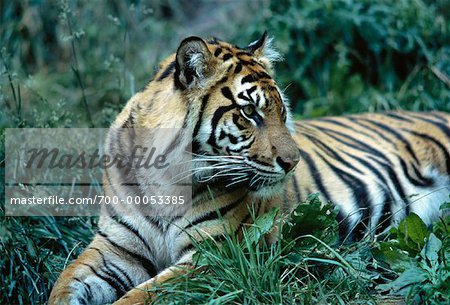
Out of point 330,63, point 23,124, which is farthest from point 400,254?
point 330,63

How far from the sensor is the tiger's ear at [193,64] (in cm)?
390

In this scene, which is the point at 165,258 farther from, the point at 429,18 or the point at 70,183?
the point at 429,18

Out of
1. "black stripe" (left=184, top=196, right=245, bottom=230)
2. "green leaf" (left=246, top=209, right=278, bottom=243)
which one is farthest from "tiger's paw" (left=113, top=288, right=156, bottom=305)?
"green leaf" (left=246, top=209, right=278, bottom=243)

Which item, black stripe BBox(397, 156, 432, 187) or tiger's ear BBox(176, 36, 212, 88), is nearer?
tiger's ear BBox(176, 36, 212, 88)

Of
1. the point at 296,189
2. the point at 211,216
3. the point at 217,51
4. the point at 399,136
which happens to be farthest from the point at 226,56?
the point at 399,136

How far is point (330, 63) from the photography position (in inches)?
302

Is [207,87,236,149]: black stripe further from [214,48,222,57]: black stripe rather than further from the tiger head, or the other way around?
[214,48,222,57]: black stripe

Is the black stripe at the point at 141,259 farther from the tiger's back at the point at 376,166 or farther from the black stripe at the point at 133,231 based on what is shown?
the tiger's back at the point at 376,166

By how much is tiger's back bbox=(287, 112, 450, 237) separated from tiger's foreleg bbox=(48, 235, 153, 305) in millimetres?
1212

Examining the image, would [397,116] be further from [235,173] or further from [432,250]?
[235,173]

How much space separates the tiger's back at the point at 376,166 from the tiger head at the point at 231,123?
0.89 meters

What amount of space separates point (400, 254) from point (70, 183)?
2378mm

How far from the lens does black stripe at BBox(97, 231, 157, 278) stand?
420 centimetres

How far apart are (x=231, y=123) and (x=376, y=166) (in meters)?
1.75
